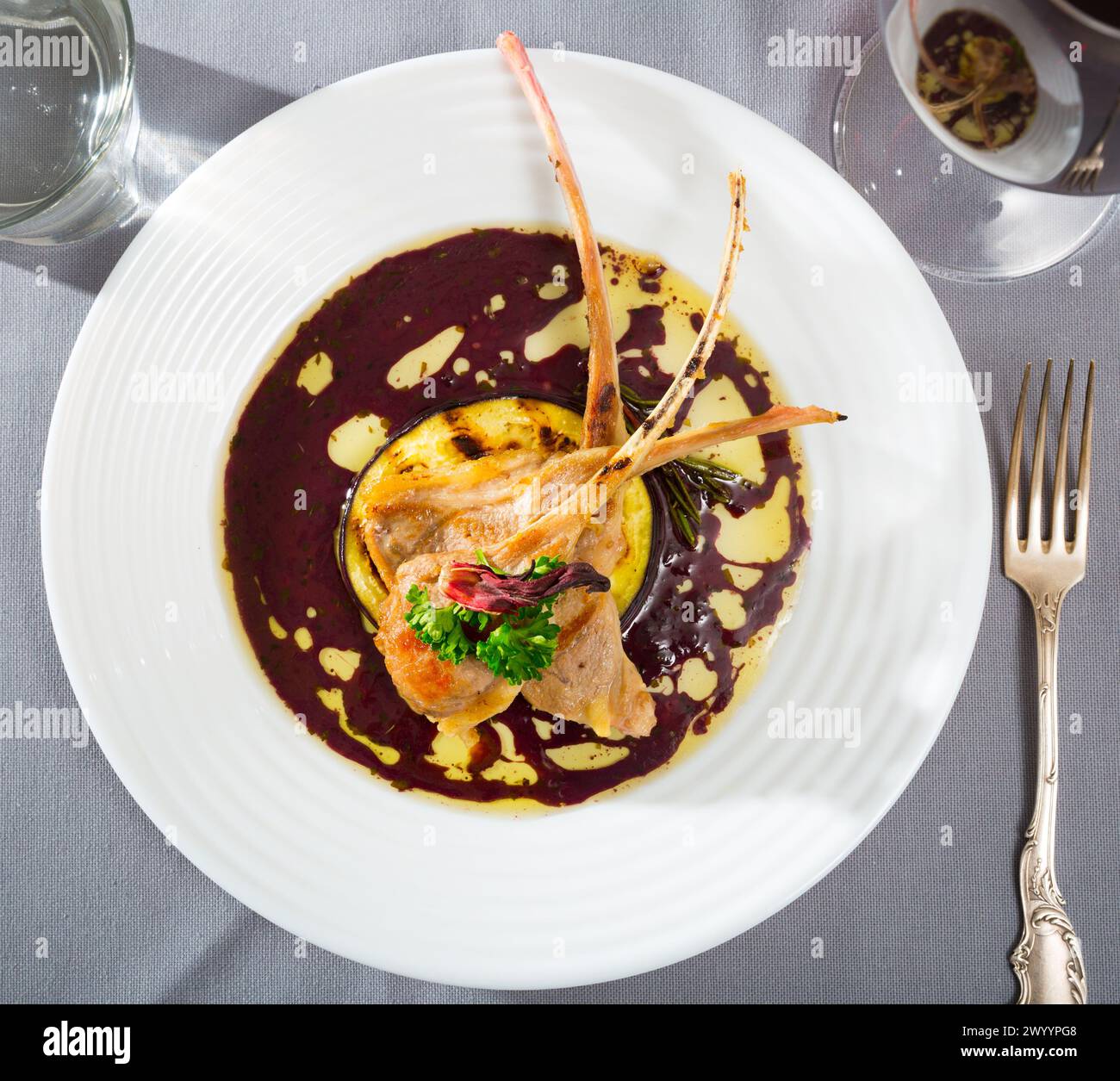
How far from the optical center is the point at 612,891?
1.87 metres

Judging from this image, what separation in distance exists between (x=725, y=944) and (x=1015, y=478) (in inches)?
45.8

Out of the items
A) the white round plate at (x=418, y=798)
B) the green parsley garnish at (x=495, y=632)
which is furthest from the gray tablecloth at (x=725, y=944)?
the green parsley garnish at (x=495, y=632)

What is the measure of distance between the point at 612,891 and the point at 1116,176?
5.06 ft

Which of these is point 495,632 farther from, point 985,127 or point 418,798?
point 985,127

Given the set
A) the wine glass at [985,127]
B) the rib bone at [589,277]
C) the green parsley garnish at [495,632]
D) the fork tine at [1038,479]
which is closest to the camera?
the wine glass at [985,127]

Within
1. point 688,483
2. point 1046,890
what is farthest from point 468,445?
point 1046,890

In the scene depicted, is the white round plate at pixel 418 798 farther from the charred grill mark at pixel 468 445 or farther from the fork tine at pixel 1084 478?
the charred grill mark at pixel 468 445

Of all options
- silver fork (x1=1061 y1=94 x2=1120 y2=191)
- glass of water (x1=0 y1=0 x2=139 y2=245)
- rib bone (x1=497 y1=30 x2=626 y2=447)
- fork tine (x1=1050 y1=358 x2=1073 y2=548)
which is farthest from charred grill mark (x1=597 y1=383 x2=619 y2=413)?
glass of water (x1=0 y1=0 x2=139 y2=245)

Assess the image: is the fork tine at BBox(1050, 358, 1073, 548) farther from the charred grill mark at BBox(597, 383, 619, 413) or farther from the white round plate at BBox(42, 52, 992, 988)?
the charred grill mark at BBox(597, 383, 619, 413)

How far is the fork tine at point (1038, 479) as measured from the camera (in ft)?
6.27

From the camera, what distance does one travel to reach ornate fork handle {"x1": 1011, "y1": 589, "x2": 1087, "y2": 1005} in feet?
6.30

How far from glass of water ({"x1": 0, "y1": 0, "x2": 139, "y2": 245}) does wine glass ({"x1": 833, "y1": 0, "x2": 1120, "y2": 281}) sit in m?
1.56

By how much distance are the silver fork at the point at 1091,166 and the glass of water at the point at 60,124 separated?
71.5 inches
